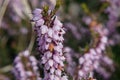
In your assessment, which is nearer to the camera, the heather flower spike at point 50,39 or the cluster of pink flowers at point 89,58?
the heather flower spike at point 50,39

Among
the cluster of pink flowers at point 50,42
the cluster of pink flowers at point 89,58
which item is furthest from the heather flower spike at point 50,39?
the cluster of pink flowers at point 89,58

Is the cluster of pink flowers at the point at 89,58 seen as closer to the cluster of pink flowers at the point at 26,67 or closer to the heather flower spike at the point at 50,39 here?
the cluster of pink flowers at the point at 26,67

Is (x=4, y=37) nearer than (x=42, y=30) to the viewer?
No

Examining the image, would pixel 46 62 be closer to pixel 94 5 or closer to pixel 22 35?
pixel 22 35

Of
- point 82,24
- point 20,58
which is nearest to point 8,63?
point 82,24

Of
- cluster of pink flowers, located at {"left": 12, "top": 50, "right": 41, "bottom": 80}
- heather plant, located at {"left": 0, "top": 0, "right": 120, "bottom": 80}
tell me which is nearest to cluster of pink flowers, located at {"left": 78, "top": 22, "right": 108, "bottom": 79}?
heather plant, located at {"left": 0, "top": 0, "right": 120, "bottom": 80}

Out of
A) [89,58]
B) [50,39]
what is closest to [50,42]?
[50,39]

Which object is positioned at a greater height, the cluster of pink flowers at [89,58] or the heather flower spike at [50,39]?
the cluster of pink flowers at [89,58]

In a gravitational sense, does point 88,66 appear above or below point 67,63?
below

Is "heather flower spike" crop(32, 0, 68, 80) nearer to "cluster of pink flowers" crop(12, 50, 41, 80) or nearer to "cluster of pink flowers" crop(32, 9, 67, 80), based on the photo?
"cluster of pink flowers" crop(32, 9, 67, 80)
